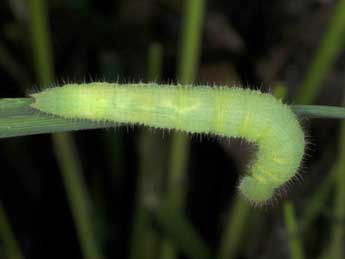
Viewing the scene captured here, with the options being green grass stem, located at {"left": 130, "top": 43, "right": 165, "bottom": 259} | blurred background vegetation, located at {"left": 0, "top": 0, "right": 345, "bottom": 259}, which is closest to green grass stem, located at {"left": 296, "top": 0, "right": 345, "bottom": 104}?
blurred background vegetation, located at {"left": 0, "top": 0, "right": 345, "bottom": 259}

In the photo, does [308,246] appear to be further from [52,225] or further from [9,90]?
[9,90]

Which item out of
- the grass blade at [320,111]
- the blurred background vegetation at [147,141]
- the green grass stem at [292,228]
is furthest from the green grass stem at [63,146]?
the grass blade at [320,111]

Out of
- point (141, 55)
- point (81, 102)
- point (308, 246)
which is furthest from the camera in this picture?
point (141, 55)

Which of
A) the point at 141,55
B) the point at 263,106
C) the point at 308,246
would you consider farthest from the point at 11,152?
the point at 263,106

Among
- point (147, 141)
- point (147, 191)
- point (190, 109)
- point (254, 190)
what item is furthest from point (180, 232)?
point (190, 109)

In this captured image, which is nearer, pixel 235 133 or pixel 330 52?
pixel 235 133

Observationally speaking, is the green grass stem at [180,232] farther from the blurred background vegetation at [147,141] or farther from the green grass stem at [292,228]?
the green grass stem at [292,228]

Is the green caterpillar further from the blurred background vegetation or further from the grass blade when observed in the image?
the blurred background vegetation

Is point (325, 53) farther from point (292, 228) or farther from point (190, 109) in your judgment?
point (190, 109)
